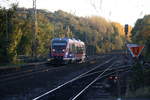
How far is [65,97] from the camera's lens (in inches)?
557

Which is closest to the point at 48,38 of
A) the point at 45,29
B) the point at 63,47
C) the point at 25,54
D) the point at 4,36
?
the point at 45,29

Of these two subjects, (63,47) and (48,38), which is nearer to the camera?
(63,47)

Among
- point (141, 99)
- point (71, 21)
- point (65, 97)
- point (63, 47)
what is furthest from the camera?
point (71, 21)

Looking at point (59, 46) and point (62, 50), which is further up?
point (59, 46)

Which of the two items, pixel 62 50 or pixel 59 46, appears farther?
pixel 59 46

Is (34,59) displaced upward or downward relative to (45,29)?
downward

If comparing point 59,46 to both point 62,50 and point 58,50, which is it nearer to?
point 58,50

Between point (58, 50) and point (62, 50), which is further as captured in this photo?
point (58, 50)

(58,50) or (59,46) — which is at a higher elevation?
(59,46)

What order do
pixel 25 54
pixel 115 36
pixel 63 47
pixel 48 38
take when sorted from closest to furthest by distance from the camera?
pixel 63 47
pixel 25 54
pixel 48 38
pixel 115 36

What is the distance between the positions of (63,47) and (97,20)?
103038 millimetres

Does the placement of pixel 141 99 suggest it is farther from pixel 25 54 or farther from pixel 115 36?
pixel 115 36

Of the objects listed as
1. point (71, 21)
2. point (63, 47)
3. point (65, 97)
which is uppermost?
point (71, 21)

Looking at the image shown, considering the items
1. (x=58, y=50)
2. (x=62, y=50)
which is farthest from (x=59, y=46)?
(x=62, y=50)
